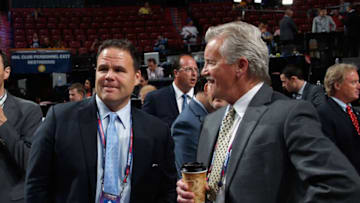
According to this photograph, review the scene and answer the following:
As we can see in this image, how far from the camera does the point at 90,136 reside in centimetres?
186

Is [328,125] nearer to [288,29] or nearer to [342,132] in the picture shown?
[342,132]

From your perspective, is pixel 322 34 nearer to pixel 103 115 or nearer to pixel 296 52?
pixel 296 52

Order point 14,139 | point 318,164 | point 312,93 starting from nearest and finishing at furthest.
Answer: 1. point 318,164
2. point 14,139
3. point 312,93

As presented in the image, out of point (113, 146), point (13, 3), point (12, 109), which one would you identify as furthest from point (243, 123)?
point (13, 3)

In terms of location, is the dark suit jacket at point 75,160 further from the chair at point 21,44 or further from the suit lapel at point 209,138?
the chair at point 21,44

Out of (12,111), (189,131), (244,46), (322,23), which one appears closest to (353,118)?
(189,131)

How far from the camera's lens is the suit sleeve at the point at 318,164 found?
1239 millimetres

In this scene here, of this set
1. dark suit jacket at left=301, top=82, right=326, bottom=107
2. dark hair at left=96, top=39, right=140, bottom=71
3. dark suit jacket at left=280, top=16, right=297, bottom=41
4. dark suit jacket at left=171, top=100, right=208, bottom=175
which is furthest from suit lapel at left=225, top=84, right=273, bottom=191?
dark suit jacket at left=280, top=16, right=297, bottom=41

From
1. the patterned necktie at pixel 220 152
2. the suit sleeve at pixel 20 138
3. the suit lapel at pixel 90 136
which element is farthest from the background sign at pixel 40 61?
the patterned necktie at pixel 220 152

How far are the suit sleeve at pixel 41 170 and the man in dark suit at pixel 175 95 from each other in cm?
240

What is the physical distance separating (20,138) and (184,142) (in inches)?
39.7

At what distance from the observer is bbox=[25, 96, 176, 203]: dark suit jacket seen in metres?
1.80

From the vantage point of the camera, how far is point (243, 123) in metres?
1.51

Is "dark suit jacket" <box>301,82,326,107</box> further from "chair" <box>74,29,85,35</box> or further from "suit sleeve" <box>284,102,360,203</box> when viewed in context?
"chair" <box>74,29,85,35</box>
